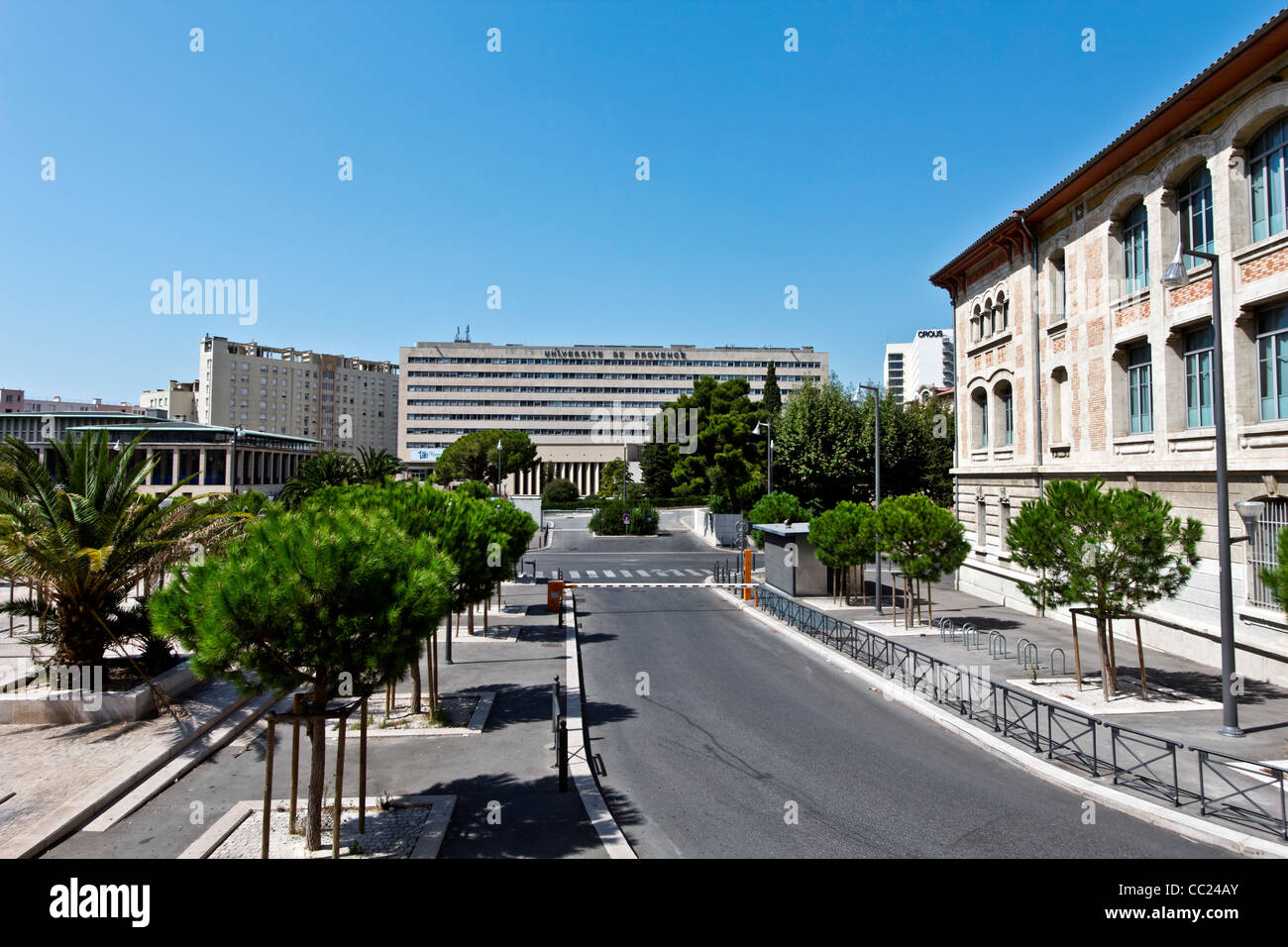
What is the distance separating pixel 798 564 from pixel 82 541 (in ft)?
69.5

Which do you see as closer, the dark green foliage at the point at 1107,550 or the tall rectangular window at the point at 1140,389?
the dark green foliage at the point at 1107,550

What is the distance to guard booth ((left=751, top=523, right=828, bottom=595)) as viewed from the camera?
2708cm

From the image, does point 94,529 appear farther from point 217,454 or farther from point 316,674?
point 217,454

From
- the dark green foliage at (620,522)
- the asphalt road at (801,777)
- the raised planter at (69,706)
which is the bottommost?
the asphalt road at (801,777)

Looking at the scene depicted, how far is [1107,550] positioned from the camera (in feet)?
42.9

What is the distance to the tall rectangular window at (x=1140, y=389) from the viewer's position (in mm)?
18828

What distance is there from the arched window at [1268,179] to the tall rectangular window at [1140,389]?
423 cm

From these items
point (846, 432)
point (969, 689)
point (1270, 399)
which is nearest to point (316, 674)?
point (969, 689)

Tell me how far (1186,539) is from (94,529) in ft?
61.7

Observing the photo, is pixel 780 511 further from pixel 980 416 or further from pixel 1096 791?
pixel 1096 791

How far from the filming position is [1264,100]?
14609 mm

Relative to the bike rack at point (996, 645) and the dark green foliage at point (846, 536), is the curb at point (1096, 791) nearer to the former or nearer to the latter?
the bike rack at point (996, 645)

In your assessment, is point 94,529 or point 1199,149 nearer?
point 94,529

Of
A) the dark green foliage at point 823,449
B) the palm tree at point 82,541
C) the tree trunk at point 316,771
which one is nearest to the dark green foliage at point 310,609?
the tree trunk at point 316,771
